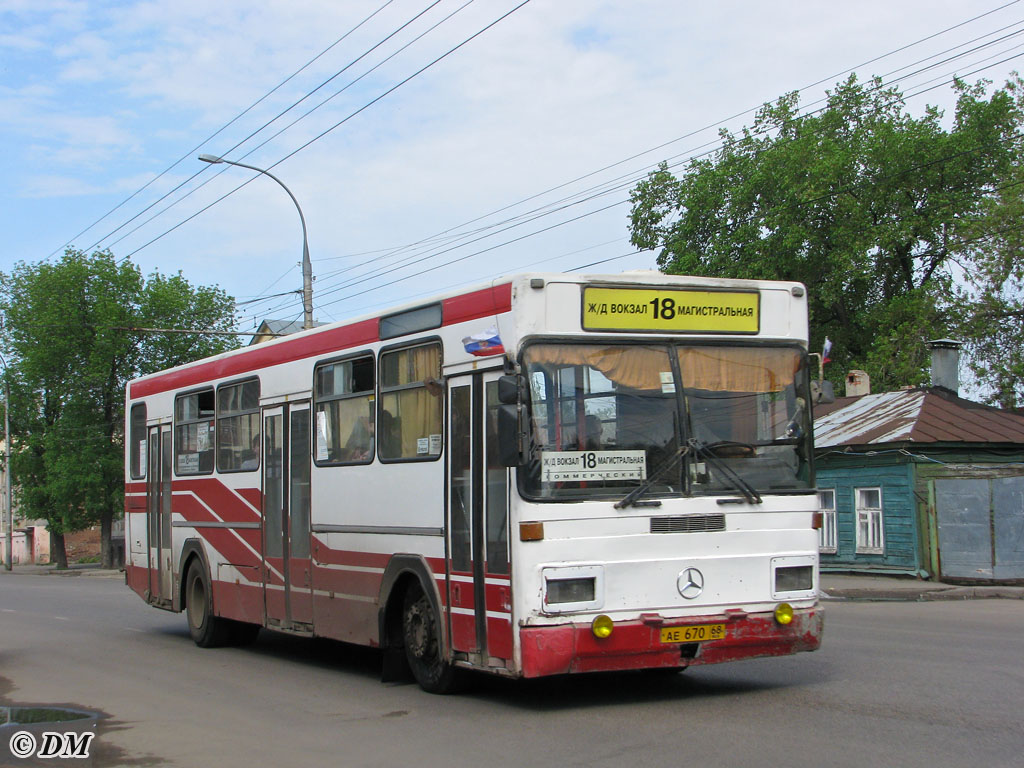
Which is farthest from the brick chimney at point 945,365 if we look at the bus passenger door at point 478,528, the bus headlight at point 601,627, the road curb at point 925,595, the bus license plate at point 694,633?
the bus headlight at point 601,627

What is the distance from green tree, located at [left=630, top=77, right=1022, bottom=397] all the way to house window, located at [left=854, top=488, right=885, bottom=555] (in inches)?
548

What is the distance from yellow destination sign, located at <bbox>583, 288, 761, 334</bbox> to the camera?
28.3 ft

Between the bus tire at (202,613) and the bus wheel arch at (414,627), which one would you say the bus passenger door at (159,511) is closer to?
the bus tire at (202,613)

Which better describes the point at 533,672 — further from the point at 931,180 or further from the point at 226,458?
the point at 931,180

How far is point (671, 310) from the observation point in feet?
29.1

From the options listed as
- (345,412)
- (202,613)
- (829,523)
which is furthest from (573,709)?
(829,523)

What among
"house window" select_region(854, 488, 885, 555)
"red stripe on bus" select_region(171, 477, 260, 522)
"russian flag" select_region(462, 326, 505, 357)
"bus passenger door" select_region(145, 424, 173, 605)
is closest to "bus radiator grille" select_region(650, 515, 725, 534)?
"russian flag" select_region(462, 326, 505, 357)

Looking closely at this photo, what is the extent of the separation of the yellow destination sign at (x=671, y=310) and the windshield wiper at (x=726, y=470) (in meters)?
0.88

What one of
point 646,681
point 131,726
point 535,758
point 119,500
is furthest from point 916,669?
point 119,500

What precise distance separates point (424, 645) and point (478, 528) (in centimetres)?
142

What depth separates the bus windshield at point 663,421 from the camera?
8.30 meters

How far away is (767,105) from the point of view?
47.2 meters

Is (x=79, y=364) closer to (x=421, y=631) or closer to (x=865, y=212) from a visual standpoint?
(x=865, y=212)

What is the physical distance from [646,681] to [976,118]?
38191 millimetres
